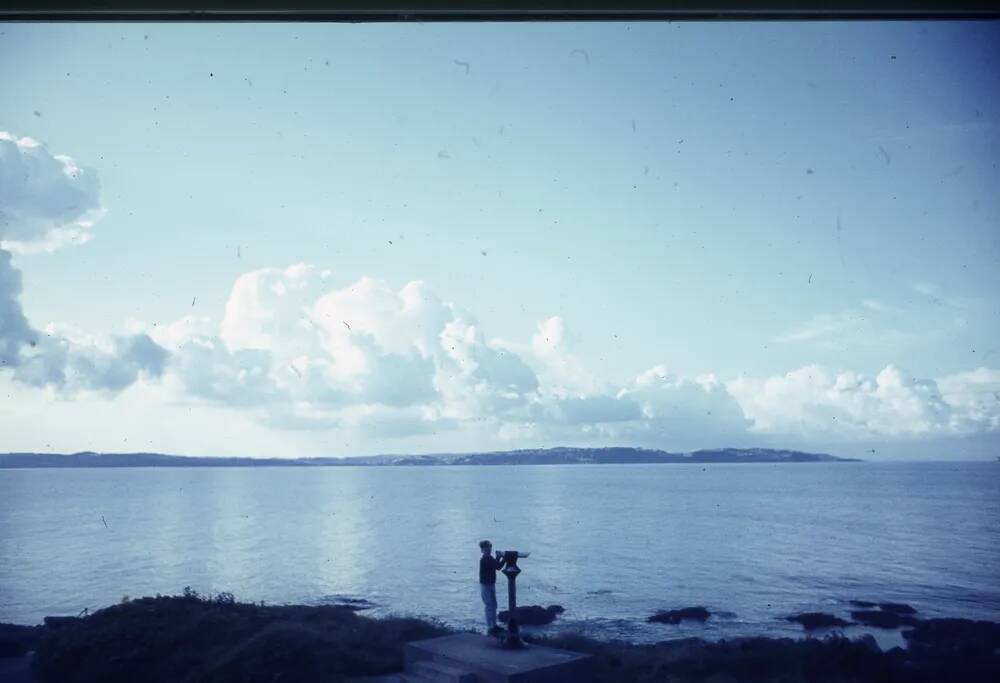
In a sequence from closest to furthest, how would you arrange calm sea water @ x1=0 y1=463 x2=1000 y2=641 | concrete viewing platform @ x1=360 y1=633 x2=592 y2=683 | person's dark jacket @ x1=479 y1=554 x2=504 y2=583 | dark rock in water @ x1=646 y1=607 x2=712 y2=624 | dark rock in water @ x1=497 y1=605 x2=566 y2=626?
concrete viewing platform @ x1=360 y1=633 x2=592 y2=683
person's dark jacket @ x1=479 y1=554 x2=504 y2=583
dark rock in water @ x1=497 y1=605 x2=566 y2=626
dark rock in water @ x1=646 y1=607 x2=712 y2=624
calm sea water @ x1=0 y1=463 x2=1000 y2=641

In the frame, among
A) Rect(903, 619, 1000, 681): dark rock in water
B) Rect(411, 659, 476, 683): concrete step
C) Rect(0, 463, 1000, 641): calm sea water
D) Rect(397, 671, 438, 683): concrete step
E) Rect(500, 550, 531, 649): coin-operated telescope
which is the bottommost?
Rect(0, 463, 1000, 641): calm sea water

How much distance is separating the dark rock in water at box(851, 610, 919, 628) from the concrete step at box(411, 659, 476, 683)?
26992mm

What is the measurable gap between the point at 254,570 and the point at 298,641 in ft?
134

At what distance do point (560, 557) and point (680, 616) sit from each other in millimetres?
18528

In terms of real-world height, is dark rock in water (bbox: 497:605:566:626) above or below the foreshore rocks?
below

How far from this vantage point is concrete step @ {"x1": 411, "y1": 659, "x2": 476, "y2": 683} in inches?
248

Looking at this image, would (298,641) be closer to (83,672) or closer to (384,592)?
(83,672)

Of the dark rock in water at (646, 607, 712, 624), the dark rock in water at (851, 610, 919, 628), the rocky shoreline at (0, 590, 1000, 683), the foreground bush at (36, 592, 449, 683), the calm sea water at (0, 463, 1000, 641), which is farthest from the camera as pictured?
the calm sea water at (0, 463, 1000, 641)

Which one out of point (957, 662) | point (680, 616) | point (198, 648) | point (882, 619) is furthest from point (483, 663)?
point (882, 619)

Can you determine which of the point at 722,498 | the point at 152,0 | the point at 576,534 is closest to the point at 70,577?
the point at 576,534

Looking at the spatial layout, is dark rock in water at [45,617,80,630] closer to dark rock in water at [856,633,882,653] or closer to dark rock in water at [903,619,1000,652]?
dark rock in water at [856,633,882,653]

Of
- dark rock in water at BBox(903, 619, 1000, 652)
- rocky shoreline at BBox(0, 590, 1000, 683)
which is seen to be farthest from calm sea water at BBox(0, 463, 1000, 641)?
rocky shoreline at BBox(0, 590, 1000, 683)

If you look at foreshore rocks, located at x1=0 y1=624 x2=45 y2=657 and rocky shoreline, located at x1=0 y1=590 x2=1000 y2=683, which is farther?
foreshore rocks, located at x1=0 y1=624 x2=45 y2=657

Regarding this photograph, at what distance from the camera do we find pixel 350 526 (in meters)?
68.6
